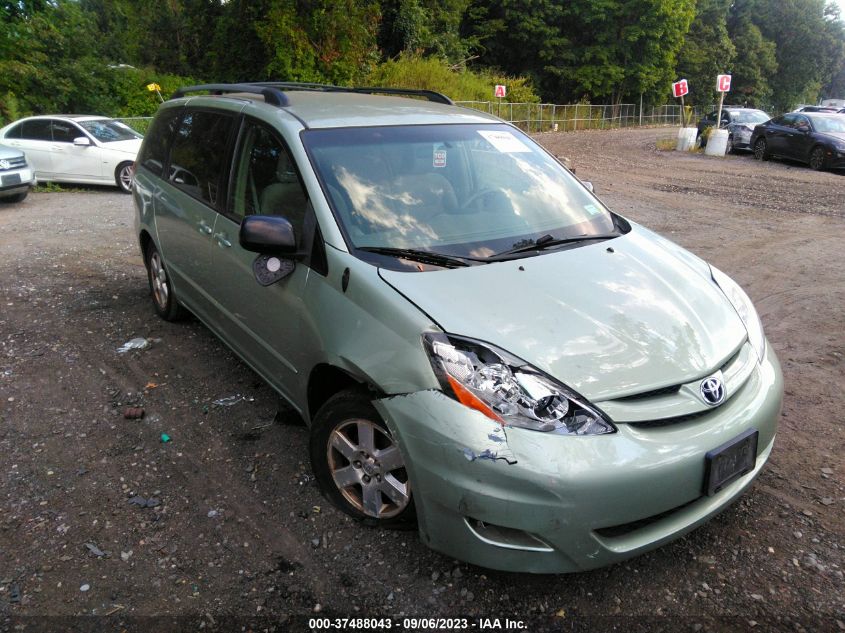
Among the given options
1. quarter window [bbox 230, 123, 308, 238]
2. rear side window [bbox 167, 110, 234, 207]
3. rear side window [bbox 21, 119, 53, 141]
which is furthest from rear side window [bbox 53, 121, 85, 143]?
quarter window [bbox 230, 123, 308, 238]

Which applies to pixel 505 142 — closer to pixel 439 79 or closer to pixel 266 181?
pixel 266 181

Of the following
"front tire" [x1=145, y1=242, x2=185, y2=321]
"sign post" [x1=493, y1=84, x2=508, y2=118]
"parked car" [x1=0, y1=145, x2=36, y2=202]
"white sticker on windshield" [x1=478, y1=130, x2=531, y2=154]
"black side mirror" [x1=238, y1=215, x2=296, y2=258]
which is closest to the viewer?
"black side mirror" [x1=238, y1=215, x2=296, y2=258]

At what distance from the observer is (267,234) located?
3.07 meters

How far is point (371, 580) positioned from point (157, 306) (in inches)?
149

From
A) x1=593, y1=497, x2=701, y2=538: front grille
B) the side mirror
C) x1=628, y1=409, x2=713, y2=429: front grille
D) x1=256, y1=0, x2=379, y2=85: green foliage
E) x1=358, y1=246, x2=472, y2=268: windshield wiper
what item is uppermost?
x1=256, y1=0, x2=379, y2=85: green foliage

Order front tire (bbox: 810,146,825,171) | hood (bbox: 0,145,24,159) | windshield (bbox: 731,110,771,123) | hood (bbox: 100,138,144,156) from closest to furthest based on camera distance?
hood (bbox: 0,145,24,159) → hood (bbox: 100,138,144,156) → front tire (bbox: 810,146,825,171) → windshield (bbox: 731,110,771,123)

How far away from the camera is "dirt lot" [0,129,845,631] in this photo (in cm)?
261

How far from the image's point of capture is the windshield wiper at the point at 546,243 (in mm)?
3189

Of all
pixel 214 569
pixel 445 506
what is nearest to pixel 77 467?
pixel 214 569

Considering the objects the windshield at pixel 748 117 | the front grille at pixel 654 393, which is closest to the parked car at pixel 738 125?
the windshield at pixel 748 117

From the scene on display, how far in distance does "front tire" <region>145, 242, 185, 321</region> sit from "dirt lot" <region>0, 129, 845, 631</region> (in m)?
0.13

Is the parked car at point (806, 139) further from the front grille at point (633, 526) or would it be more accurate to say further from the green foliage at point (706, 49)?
the green foliage at point (706, 49)

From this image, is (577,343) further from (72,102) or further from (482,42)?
(482,42)

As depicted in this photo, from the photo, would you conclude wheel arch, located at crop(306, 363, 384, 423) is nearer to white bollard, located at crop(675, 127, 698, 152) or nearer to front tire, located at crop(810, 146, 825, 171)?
front tire, located at crop(810, 146, 825, 171)
